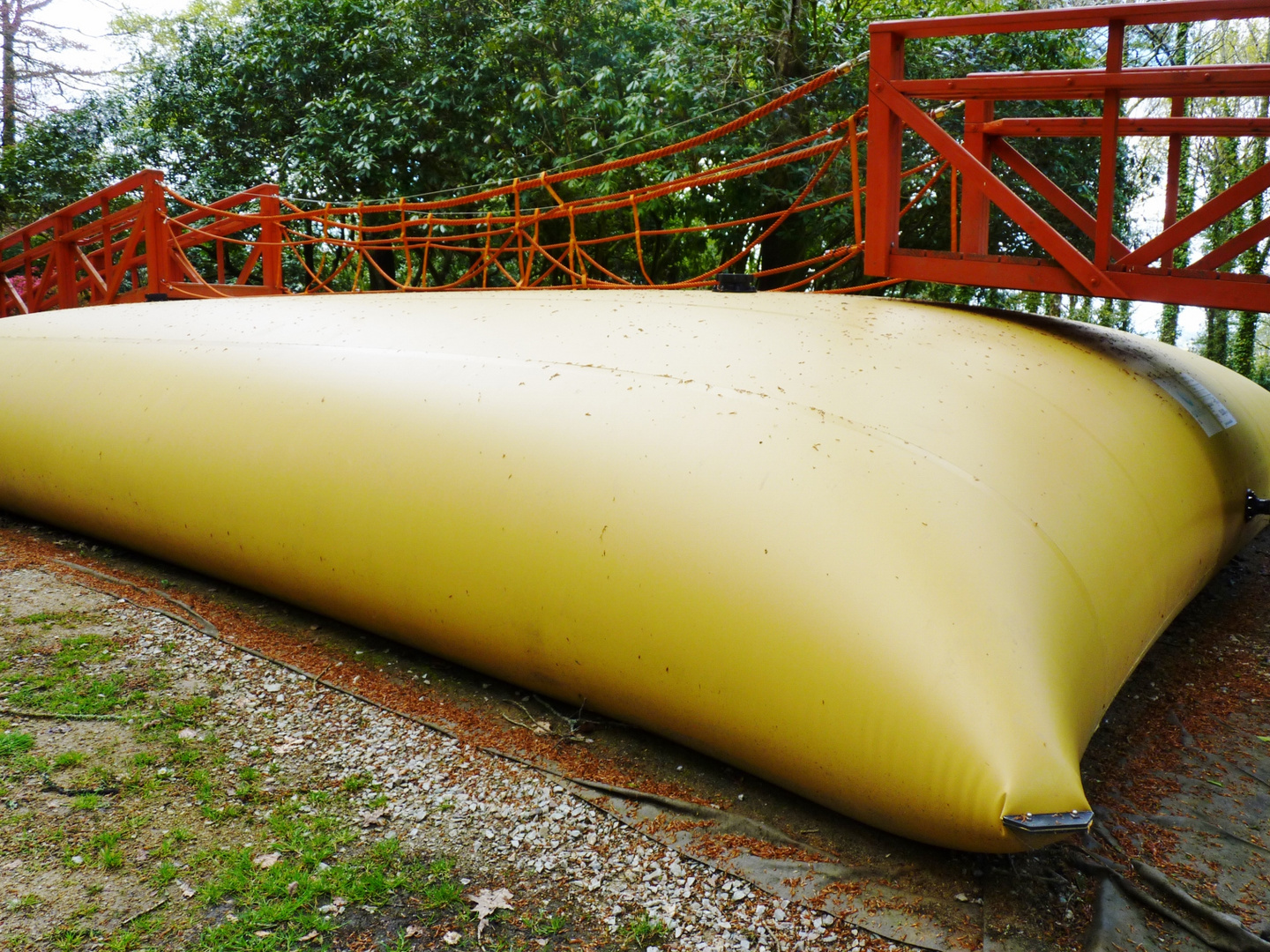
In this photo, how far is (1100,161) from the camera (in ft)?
9.73

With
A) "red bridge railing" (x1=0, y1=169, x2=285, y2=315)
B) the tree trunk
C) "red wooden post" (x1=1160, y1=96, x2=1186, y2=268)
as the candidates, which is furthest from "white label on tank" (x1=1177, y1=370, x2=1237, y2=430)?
the tree trunk

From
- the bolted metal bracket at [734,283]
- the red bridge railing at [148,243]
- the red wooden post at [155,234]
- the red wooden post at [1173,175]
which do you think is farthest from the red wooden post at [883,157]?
the red wooden post at [155,234]

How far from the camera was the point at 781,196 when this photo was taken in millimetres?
8297

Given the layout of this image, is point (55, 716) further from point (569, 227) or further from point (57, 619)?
point (569, 227)

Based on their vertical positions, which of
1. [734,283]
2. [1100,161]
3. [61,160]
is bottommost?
[734,283]

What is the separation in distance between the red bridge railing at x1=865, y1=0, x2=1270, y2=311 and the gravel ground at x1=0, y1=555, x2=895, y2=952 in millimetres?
2014

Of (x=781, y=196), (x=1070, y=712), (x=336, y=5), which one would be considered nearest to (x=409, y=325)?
(x=1070, y=712)

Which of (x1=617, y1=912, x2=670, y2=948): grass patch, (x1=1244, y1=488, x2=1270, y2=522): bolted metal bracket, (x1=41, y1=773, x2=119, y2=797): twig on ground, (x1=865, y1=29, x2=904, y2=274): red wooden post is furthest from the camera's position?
(x1=1244, y1=488, x2=1270, y2=522): bolted metal bracket

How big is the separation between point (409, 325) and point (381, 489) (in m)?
0.75

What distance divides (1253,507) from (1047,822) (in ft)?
7.87

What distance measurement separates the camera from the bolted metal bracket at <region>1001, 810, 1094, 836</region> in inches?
67.2

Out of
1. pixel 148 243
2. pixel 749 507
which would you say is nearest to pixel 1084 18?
pixel 749 507

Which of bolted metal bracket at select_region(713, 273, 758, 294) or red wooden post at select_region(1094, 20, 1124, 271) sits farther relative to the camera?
bolted metal bracket at select_region(713, 273, 758, 294)

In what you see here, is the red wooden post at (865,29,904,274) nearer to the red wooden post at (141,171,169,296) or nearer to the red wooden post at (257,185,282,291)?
the red wooden post at (257,185,282,291)
